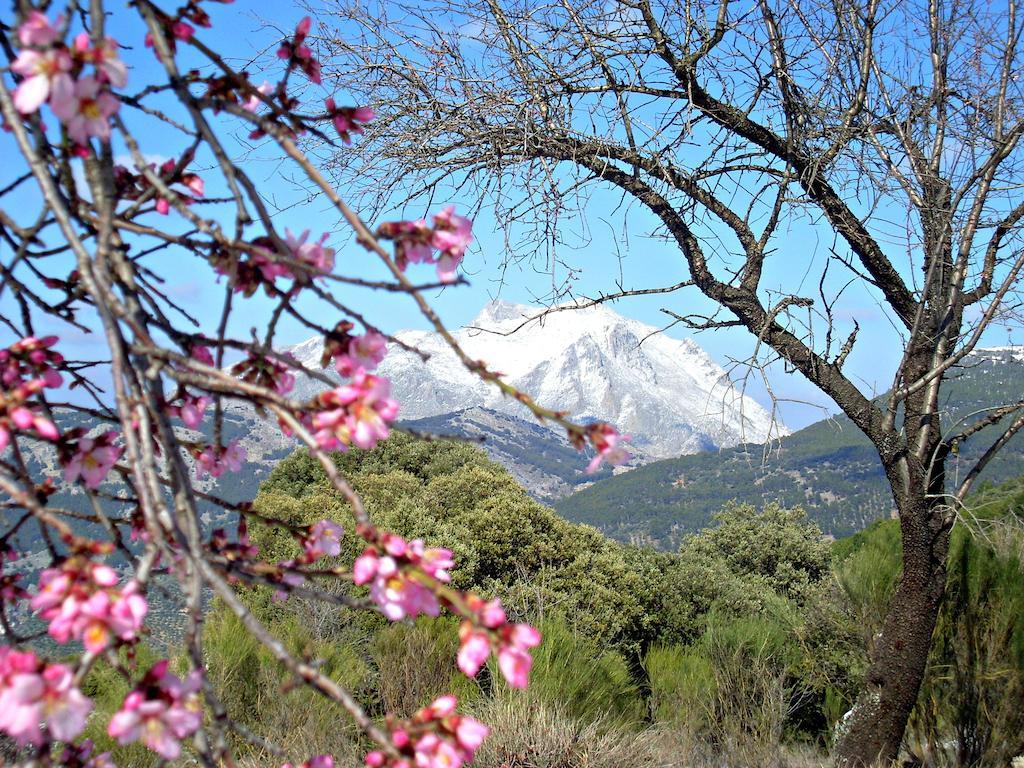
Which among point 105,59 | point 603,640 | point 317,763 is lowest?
point 603,640

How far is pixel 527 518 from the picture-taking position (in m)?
9.73

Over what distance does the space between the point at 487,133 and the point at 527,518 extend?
6.74 m

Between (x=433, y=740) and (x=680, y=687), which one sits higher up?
(x=433, y=740)

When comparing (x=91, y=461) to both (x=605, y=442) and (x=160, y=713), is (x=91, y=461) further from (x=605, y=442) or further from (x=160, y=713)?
(x=605, y=442)

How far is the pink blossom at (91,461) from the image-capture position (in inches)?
40.6

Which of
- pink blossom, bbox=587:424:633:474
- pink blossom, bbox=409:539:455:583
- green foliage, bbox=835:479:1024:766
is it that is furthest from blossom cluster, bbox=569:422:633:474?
green foliage, bbox=835:479:1024:766

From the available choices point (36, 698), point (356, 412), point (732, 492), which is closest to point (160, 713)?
point (36, 698)

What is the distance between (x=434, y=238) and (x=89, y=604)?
1.74 feet

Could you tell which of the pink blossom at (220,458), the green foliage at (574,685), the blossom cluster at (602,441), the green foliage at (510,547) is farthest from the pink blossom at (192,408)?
the green foliage at (510,547)

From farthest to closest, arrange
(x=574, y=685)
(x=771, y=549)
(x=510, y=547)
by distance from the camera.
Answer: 1. (x=771, y=549)
2. (x=510, y=547)
3. (x=574, y=685)

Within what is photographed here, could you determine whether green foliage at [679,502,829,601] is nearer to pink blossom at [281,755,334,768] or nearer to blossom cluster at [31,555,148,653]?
pink blossom at [281,755,334,768]

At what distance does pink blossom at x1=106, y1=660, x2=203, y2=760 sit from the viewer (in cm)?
68

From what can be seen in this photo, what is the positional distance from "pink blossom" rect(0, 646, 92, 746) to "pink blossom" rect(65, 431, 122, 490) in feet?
1.36

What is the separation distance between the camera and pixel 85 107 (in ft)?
2.60
